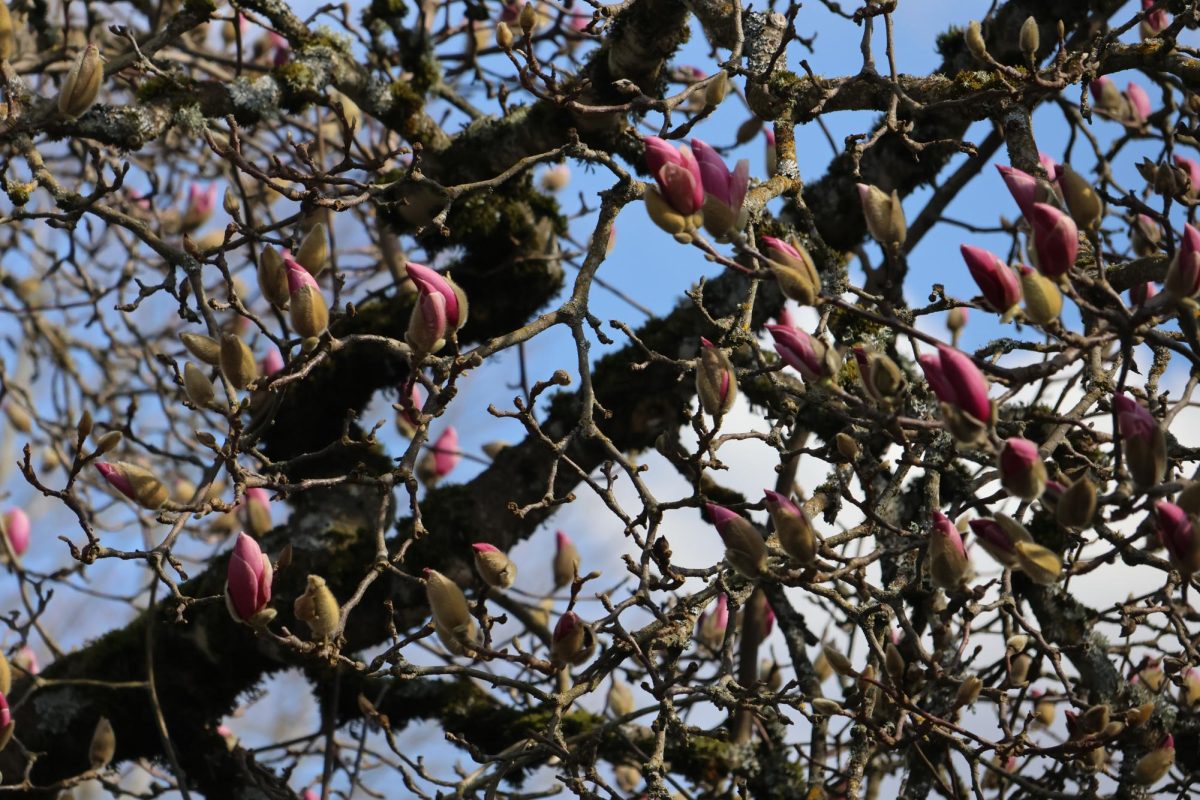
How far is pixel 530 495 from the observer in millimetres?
2363

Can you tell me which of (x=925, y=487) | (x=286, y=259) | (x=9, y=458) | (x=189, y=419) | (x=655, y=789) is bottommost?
(x=655, y=789)

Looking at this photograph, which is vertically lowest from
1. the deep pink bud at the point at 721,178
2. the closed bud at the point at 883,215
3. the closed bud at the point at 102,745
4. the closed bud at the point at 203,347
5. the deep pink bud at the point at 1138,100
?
the closed bud at the point at 883,215

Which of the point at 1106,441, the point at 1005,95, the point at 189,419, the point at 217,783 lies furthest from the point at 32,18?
the point at 1106,441

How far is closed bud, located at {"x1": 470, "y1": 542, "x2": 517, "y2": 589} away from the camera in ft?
4.49

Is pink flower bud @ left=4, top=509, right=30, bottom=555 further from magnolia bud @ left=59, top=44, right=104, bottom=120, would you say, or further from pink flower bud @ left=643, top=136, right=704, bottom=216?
pink flower bud @ left=643, top=136, right=704, bottom=216

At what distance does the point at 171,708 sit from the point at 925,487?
151 centimetres

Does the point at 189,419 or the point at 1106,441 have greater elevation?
the point at 189,419

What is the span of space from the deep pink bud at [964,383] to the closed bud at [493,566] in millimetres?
546

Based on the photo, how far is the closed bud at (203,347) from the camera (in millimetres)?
1521

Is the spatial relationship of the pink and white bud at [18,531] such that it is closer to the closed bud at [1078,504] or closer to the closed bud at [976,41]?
the closed bud at [976,41]

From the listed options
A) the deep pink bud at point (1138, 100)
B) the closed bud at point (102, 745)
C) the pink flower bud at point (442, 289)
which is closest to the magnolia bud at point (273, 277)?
the pink flower bud at point (442, 289)

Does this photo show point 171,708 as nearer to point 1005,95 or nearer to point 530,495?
point 530,495

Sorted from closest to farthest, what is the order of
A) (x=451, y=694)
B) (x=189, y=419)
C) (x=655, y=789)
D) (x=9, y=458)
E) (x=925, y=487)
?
(x=655, y=789) → (x=925, y=487) → (x=451, y=694) → (x=189, y=419) → (x=9, y=458)

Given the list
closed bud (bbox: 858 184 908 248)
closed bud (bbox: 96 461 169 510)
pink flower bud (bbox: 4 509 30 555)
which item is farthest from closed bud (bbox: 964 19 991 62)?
pink flower bud (bbox: 4 509 30 555)
